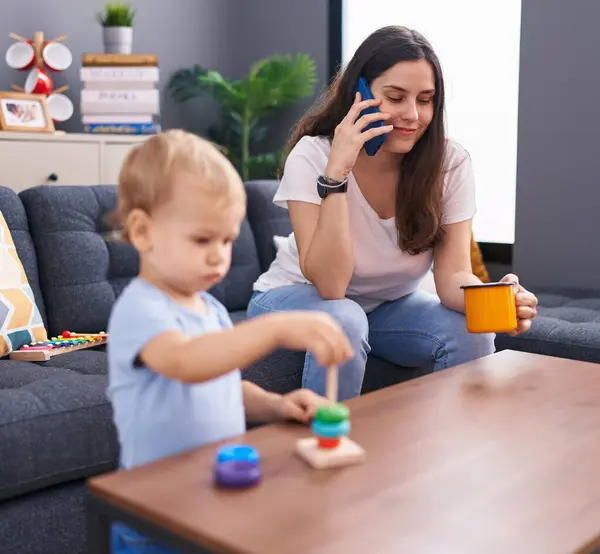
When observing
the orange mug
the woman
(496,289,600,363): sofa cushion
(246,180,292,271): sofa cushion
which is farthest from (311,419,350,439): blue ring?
(246,180,292,271): sofa cushion

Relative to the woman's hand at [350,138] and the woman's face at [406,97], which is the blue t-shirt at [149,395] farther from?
the woman's face at [406,97]

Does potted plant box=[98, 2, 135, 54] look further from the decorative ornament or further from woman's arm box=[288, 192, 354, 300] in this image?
woman's arm box=[288, 192, 354, 300]

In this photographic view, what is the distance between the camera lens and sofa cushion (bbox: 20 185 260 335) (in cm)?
236

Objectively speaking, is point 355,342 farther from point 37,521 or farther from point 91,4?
point 91,4

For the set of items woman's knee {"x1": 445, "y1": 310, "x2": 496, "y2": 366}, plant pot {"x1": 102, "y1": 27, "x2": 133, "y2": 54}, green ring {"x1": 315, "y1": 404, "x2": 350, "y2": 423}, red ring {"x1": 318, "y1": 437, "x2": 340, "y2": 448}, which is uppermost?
plant pot {"x1": 102, "y1": 27, "x2": 133, "y2": 54}

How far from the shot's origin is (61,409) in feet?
5.47

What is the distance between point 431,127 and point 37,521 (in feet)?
3.98

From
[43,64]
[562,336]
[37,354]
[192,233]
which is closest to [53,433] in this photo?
[37,354]

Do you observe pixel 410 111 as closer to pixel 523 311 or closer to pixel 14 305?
pixel 523 311

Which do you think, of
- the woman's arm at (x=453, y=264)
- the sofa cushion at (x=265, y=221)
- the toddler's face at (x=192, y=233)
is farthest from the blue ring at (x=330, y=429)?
the sofa cushion at (x=265, y=221)

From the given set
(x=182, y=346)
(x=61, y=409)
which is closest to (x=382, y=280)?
(x=61, y=409)

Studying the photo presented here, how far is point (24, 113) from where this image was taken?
11.4 ft

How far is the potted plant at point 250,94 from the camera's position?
399cm

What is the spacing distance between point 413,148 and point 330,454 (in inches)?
45.3
